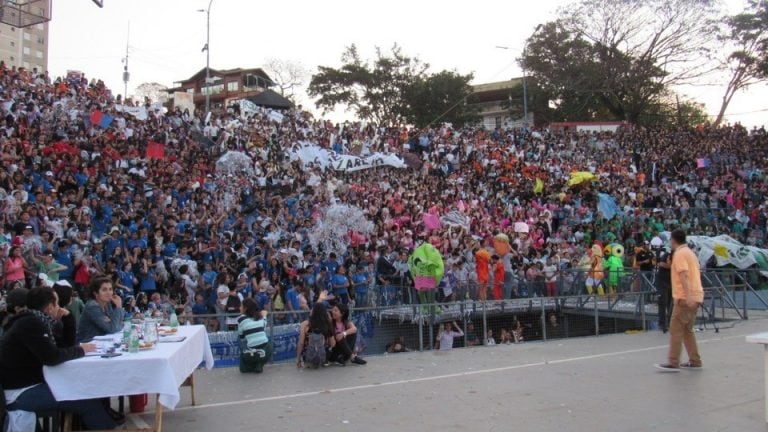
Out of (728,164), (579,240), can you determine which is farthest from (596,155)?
(579,240)

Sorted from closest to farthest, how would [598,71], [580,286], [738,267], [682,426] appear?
1. [682,426]
2. [580,286]
3. [738,267]
4. [598,71]

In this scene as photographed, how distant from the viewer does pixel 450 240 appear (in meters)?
18.6

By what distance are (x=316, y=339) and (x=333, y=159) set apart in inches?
565

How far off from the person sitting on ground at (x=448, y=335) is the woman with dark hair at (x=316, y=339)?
10.5ft

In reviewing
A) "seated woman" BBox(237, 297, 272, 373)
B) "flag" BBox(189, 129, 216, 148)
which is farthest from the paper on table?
"flag" BBox(189, 129, 216, 148)

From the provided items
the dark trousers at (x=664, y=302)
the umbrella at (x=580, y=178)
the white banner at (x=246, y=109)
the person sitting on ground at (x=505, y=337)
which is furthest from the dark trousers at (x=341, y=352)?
the umbrella at (x=580, y=178)

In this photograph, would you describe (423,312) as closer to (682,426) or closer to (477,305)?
(477,305)

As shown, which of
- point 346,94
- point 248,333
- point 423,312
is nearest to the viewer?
point 248,333

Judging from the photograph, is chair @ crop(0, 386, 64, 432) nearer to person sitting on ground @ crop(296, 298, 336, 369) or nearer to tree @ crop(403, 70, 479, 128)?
person sitting on ground @ crop(296, 298, 336, 369)

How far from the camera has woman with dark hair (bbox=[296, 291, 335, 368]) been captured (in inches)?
386

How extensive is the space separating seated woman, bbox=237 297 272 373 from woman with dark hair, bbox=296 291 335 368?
1.72ft

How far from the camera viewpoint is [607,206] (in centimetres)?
2502

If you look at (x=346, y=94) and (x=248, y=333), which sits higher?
(x=346, y=94)

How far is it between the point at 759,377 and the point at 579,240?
553 inches
